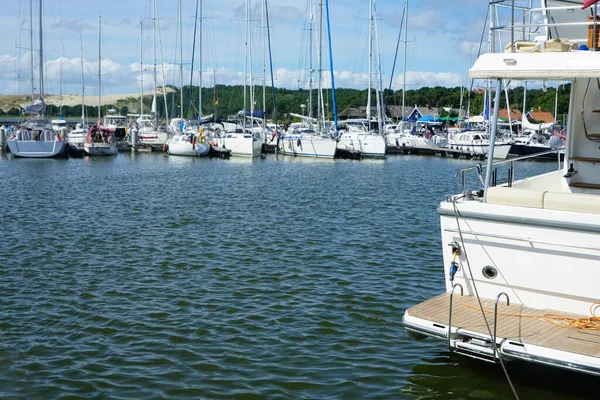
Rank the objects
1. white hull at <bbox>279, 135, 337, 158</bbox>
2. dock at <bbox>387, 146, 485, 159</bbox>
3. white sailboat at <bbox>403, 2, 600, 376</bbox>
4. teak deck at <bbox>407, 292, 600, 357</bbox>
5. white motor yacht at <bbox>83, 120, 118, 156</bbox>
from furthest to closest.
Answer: dock at <bbox>387, 146, 485, 159</bbox>
white motor yacht at <bbox>83, 120, 118, 156</bbox>
white hull at <bbox>279, 135, 337, 158</bbox>
white sailboat at <bbox>403, 2, 600, 376</bbox>
teak deck at <bbox>407, 292, 600, 357</bbox>

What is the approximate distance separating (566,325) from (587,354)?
94cm

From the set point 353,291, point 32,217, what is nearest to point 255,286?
point 353,291

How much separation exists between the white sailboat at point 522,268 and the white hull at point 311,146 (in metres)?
47.9

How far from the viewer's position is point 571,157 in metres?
11.5

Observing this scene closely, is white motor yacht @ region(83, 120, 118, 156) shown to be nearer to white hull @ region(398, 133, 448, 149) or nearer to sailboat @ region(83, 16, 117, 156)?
sailboat @ region(83, 16, 117, 156)

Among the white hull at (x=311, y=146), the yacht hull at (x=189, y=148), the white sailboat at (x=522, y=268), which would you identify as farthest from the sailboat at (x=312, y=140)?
the white sailboat at (x=522, y=268)

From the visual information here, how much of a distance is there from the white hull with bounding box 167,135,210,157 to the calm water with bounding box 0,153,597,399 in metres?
31.2

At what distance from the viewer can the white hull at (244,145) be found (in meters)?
59.3

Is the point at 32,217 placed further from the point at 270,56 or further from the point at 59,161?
the point at 270,56

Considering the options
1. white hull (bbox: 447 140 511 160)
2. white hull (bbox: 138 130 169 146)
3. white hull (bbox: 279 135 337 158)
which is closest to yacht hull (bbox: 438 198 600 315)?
white hull (bbox: 279 135 337 158)

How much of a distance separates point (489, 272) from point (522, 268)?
52 cm

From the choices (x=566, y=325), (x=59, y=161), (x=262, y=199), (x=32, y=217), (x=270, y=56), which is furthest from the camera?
(x=270, y=56)

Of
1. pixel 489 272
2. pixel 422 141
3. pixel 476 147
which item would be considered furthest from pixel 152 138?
pixel 489 272

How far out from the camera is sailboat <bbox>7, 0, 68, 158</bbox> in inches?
2227
